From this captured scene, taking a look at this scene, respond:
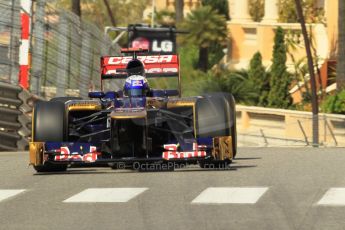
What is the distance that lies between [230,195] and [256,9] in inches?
2920

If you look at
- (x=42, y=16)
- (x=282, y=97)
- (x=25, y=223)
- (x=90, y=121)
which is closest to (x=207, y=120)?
(x=90, y=121)

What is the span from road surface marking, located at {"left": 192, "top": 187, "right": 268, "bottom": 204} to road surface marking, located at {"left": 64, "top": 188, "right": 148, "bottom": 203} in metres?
0.79

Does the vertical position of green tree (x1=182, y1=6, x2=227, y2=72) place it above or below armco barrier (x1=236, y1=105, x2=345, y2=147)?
above

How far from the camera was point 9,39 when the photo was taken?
31484 mm

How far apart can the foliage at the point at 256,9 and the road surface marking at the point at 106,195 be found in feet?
240

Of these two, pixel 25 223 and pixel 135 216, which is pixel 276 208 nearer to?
pixel 135 216

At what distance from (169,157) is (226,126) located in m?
0.89

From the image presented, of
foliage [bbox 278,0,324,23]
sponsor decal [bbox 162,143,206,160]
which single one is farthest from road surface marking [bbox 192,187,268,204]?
foliage [bbox 278,0,324,23]

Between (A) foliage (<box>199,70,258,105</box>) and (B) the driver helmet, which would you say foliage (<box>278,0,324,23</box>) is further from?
(B) the driver helmet

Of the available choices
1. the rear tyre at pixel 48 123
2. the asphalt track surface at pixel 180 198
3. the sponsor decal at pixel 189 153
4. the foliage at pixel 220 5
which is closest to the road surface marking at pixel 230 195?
the asphalt track surface at pixel 180 198

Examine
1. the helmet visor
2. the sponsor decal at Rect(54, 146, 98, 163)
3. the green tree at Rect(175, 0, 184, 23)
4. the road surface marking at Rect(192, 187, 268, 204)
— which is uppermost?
the green tree at Rect(175, 0, 184, 23)

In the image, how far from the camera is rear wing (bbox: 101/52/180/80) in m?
21.8

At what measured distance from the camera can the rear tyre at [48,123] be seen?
18797 mm

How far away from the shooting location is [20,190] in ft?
54.1
